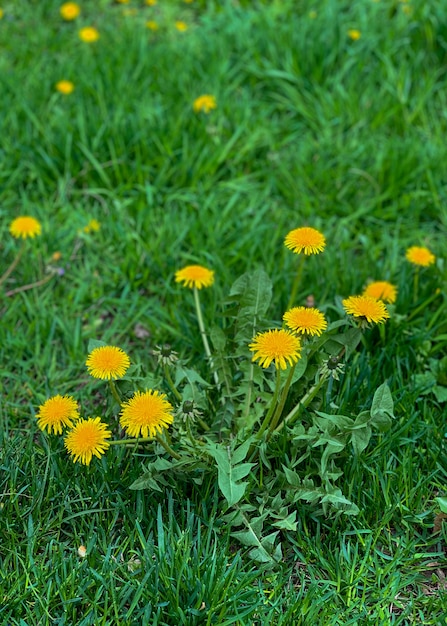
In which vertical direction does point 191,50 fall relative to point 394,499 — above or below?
above

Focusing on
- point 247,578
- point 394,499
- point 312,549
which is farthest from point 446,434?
point 247,578

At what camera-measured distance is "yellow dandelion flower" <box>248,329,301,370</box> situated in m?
1.84

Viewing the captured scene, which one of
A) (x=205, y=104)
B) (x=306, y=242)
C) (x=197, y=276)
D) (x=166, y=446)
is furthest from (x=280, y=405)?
(x=205, y=104)

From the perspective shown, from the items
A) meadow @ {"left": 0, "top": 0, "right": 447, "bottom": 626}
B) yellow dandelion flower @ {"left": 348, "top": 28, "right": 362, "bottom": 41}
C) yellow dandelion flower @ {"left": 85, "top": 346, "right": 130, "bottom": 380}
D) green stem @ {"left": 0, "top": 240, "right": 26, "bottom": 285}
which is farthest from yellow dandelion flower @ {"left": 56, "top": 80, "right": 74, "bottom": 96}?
yellow dandelion flower @ {"left": 85, "top": 346, "right": 130, "bottom": 380}

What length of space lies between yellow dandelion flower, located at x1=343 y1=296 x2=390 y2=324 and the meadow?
76 millimetres

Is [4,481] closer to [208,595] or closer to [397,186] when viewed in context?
[208,595]

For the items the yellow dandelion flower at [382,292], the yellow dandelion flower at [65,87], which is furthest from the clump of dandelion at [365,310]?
the yellow dandelion flower at [65,87]

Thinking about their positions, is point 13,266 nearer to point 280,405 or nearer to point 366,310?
point 280,405

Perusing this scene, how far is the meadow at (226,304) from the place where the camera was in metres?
1.88

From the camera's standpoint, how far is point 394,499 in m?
2.04

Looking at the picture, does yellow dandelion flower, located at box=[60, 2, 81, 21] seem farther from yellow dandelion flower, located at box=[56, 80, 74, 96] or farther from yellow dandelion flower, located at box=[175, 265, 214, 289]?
yellow dandelion flower, located at box=[175, 265, 214, 289]

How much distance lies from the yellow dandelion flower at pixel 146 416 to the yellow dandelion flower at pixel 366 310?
0.56 metres

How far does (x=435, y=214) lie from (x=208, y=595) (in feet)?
6.55

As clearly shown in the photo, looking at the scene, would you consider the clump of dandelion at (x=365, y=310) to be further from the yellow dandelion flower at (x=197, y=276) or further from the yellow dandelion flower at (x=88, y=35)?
the yellow dandelion flower at (x=88, y=35)
